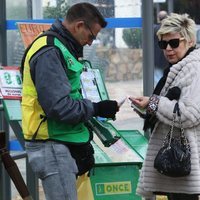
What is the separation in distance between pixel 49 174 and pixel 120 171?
4.65 ft

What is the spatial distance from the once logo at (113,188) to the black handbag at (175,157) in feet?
2.94

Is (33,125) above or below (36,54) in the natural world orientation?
below

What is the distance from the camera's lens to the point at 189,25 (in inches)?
161

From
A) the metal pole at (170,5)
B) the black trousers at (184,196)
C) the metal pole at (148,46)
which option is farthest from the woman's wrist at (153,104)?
the metal pole at (170,5)

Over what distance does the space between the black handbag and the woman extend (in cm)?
4

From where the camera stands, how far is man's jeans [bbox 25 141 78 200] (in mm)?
3484

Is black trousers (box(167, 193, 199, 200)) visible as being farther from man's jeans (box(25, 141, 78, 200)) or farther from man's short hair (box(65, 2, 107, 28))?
man's short hair (box(65, 2, 107, 28))

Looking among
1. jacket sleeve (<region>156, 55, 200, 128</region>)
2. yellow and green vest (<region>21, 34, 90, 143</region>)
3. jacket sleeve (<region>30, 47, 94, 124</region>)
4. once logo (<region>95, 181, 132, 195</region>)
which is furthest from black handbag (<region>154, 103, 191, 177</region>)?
once logo (<region>95, 181, 132, 195</region>)

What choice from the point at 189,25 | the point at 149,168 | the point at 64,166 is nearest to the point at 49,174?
the point at 64,166

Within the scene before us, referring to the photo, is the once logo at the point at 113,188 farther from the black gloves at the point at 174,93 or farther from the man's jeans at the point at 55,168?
the man's jeans at the point at 55,168

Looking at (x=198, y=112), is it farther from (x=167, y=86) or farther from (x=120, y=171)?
(x=120, y=171)

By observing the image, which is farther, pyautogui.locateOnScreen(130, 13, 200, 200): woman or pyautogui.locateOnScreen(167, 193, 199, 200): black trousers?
pyautogui.locateOnScreen(167, 193, 199, 200): black trousers

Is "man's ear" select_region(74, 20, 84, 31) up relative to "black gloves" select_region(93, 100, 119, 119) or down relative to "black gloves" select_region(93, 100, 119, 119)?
up

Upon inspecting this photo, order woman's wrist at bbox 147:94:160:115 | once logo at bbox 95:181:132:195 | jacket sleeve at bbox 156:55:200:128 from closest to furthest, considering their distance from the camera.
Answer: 1. jacket sleeve at bbox 156:55:200:128
2. woman's wrist at bbox 147:94:160:115
3. once logo at bbox 95:181:132:195
